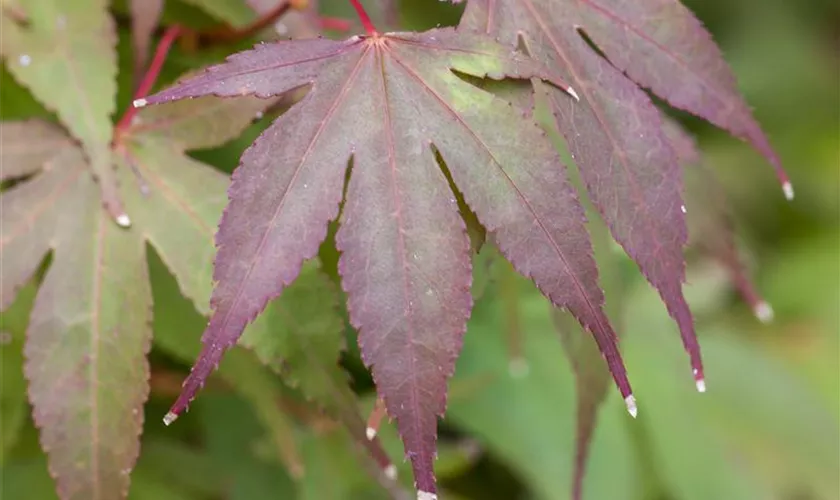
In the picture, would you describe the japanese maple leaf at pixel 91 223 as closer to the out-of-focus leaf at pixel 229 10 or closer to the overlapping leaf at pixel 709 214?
the out-of-focus leaf at pixel 229 10

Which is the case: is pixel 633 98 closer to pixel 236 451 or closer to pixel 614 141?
pixel 614 141

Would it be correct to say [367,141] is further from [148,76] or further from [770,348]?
[770,348]

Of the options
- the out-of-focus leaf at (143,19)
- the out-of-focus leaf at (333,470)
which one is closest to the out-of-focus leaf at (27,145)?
the out-of-focus leaf at (143,19)

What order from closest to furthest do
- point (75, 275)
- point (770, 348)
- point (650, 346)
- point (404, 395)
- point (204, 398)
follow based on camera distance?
point (404, 395) < point (75, 275) < point (204, 398) < point (650, 346) < point (770, 348)

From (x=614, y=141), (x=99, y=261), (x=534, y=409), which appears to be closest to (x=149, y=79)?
(x=99, y=261)

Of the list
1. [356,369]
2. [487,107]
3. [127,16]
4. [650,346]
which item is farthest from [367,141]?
[650,346]
